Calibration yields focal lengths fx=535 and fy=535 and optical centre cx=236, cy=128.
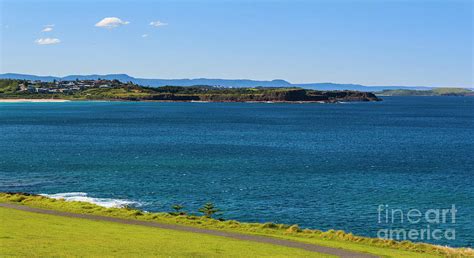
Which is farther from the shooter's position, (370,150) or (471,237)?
(370,150)

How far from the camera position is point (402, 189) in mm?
66875

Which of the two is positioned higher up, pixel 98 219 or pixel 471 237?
pixel 98 219

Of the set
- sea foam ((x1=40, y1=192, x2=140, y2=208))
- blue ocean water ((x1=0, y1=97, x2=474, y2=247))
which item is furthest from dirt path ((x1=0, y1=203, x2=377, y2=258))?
blue ocean water ((x1=0, y1=97, x2=474, y2=247))

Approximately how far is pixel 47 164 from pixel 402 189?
5454cm

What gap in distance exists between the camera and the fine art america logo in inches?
1816

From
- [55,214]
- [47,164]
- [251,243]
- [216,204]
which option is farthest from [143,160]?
[251,243]

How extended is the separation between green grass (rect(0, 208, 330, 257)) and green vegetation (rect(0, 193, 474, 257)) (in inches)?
146

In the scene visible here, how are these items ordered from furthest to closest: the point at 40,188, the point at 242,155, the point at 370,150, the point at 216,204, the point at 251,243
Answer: the point at 370,150, the point at 242,155, the point at 40,188, the point at 216,204, the point at 251,243

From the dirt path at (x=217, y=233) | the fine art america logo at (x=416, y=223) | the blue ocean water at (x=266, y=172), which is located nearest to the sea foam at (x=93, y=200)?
the blue ocean water at (x=266, y=172)

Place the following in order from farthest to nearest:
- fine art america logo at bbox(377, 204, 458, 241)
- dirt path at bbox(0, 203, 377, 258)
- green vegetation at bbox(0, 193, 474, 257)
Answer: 1. fine art america logo at bbox(377, 204, 458, 241)
2. green vegetation at bbox(0, 193, 474, 257)
3. dirt path at bbox(0, 203, 377, 258)

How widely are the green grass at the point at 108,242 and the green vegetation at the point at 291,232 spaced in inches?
146

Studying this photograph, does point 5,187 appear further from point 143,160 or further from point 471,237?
point 471,237

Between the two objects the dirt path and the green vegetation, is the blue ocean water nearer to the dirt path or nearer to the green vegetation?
the green vegetation

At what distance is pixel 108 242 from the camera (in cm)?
2928
